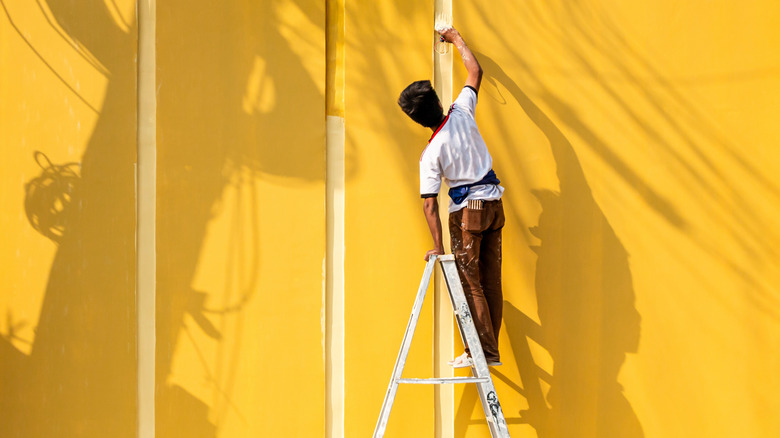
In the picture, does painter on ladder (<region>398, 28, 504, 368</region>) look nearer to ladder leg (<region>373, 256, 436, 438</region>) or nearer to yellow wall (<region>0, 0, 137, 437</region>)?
ladder leg (<region>373, 256, 436, 438</region>)

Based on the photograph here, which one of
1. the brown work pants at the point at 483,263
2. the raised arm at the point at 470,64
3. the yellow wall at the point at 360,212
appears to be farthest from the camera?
the yellow wall at the point at 360,212

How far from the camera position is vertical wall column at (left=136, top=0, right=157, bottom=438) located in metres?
2.82

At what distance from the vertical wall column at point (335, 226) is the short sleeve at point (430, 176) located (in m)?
0.41

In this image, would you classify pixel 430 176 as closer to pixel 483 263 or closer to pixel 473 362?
pixel 483 263

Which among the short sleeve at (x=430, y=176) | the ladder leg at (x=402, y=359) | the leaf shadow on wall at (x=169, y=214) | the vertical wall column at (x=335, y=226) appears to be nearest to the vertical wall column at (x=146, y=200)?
the leaf shadow on wall at (x=169, y=214)

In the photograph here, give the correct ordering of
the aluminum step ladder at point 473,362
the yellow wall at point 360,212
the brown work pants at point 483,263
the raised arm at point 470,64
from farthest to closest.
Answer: the yellow wall at point 360,212 → the raised arm at point 470,64 → the brown work pants at point 483,263 → the aluminum step ladder at point 473,362

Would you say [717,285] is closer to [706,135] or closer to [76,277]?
[706,135]

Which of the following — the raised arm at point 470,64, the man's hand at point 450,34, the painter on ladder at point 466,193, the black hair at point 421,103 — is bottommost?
the painter on ladder at point 466,193

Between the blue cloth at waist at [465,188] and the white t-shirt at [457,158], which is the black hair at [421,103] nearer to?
the white t-shirt at [457,158]

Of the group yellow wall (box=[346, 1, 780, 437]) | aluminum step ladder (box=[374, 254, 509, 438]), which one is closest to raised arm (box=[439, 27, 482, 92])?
yellow wall (box=[346, 1, 780, 437])

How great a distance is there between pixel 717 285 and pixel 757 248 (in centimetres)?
23

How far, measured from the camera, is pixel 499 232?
268 centimetres

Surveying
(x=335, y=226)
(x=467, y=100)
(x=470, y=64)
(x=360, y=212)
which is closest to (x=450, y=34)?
(x=470, y=64)

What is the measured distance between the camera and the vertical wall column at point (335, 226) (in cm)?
282
